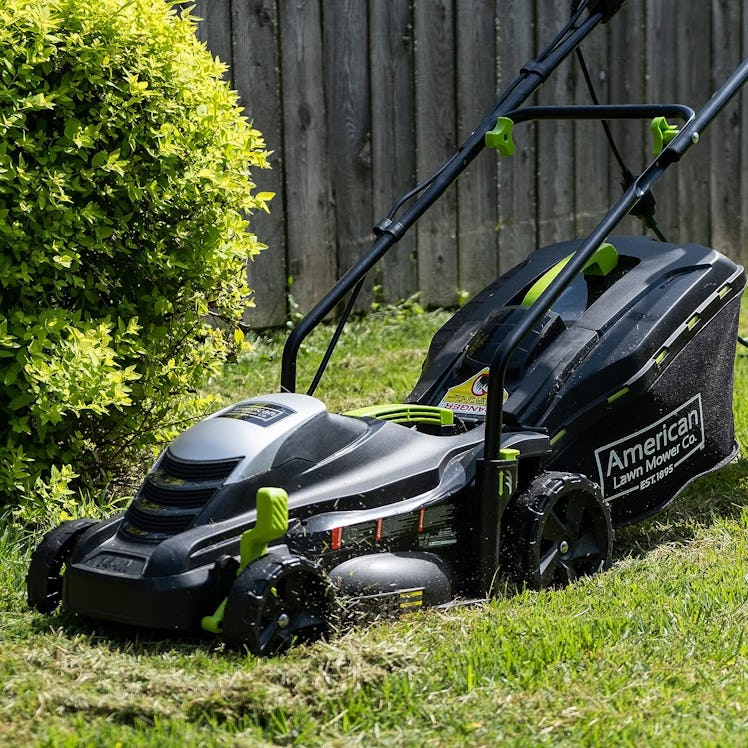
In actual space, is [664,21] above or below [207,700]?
above

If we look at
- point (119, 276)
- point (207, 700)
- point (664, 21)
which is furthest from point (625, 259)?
point (664, 21)

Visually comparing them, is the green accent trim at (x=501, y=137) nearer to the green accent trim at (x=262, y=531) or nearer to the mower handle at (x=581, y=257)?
the mower handle at (x=581, y=257)

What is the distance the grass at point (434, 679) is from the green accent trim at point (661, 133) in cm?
123

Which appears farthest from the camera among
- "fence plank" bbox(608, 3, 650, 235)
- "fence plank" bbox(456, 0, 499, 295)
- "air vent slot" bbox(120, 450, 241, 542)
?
"fence plank" bbox(608, 3, 650, 235)

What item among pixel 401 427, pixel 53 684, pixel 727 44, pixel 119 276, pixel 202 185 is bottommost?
pixel 53 684

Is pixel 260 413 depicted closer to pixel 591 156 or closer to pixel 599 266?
pixel 599 266

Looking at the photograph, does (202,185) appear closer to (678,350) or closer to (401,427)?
(401,427)

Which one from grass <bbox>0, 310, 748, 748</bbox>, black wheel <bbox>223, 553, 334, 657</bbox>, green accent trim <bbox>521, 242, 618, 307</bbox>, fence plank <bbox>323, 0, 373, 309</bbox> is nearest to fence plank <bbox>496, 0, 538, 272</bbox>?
fence plank <bbox>323, 0, 373, 309</bbox>

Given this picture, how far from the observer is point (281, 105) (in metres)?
6.25

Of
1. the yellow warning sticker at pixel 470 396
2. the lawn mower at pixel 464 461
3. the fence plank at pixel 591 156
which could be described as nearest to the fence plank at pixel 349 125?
the fence plank at pixel 591 156

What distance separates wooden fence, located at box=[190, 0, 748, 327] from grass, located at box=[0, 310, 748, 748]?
10.8ft

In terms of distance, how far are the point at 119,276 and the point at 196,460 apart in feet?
3.98

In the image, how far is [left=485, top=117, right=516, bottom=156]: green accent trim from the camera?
3.87 meters

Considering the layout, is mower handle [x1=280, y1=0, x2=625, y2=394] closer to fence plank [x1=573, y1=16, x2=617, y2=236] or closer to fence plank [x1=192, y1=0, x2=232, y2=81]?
fence plank [x1=192, y1=0, x2=232, y2=81]
